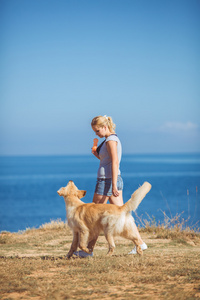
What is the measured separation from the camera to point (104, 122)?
6.50 meters

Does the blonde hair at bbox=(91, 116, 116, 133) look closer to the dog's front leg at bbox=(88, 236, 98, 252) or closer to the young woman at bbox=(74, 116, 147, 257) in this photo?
the young woman at bbox=(74, 116, 147, 257)

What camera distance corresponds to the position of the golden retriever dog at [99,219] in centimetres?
598

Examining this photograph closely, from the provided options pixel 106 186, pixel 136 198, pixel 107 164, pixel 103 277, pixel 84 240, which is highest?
pixel 107 164

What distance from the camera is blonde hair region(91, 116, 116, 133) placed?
648 centimetres

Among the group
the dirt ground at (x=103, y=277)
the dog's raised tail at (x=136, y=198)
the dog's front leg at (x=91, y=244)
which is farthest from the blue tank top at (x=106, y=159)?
the dirt ground at (x=103, y=277)

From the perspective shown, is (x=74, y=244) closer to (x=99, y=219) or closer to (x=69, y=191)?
(x=99, y=219)

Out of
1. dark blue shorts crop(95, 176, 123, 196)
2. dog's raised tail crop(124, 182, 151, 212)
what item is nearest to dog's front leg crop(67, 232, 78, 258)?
dark blue shorts crop(95, 176, 123, 196)

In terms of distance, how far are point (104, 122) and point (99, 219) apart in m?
1.64

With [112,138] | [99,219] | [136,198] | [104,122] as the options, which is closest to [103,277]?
[99,219]

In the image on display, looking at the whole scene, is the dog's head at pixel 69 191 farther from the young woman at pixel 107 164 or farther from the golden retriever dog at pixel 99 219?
the young woman at pixel 107 164

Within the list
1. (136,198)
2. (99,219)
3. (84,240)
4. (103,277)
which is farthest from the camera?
(84,240)

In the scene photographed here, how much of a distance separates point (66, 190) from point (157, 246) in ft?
9.59

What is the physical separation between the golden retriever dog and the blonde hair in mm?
1138

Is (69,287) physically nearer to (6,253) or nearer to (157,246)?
(6,253)
